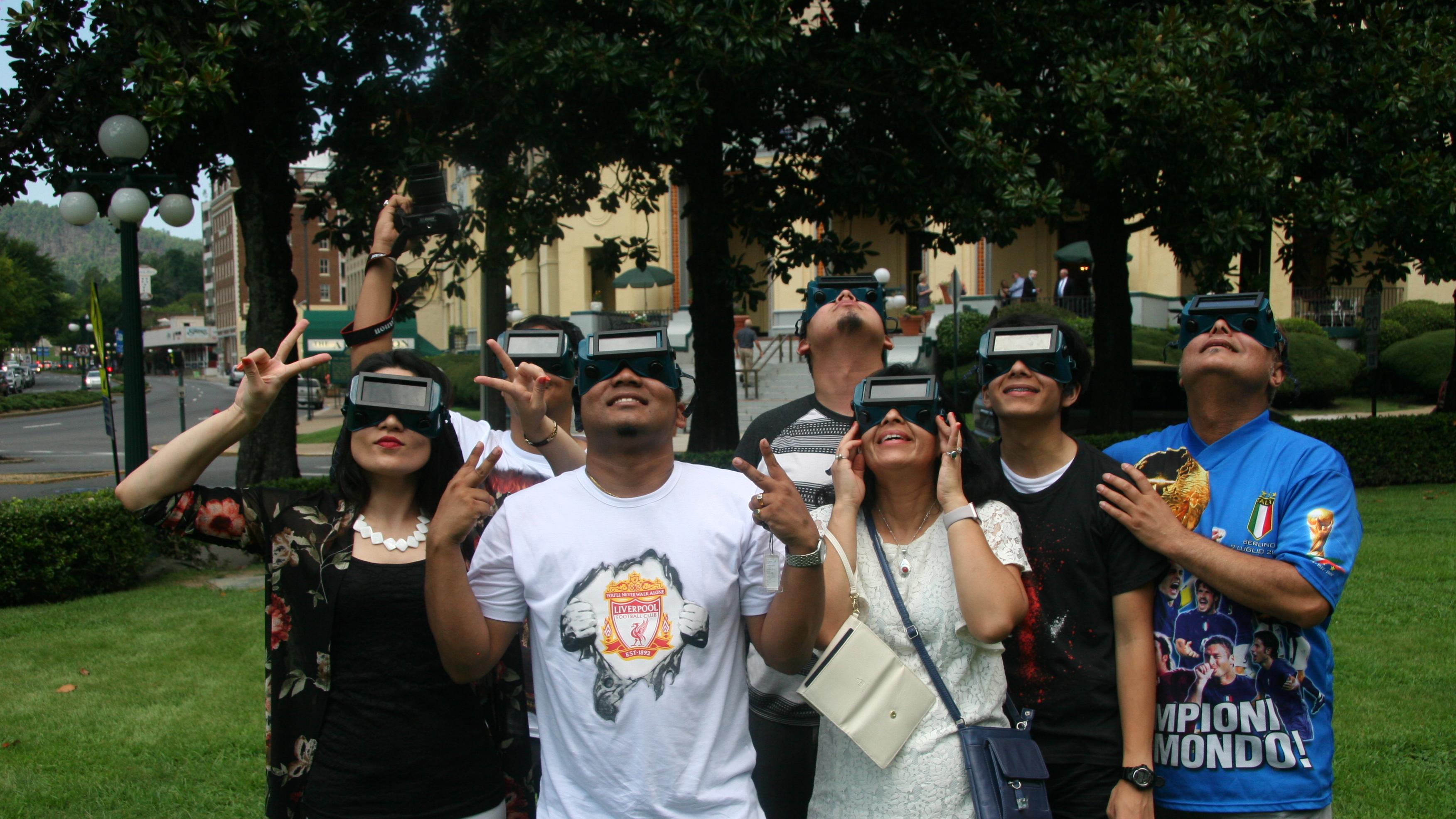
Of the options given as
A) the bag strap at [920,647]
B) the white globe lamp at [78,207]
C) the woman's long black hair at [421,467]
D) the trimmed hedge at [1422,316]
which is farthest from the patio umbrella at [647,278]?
the bag strap at [920,647]

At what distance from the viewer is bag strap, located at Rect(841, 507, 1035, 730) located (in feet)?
8.79

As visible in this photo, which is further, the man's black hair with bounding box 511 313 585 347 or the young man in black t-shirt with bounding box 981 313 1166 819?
the man's black hair with bounding box 511 313 585 347

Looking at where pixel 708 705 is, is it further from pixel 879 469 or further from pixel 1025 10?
pixel 1025 10

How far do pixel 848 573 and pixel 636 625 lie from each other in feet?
1.86

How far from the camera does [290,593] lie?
2809 millimetres

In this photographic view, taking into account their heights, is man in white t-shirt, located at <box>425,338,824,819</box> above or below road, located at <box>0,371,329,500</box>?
above

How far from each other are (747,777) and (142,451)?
31.0 feet

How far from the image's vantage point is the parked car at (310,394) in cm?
3472

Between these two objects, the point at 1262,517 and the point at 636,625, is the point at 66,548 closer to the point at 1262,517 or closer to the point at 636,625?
the point at 636,625

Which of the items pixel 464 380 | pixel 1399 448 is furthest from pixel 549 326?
pixel 464 380

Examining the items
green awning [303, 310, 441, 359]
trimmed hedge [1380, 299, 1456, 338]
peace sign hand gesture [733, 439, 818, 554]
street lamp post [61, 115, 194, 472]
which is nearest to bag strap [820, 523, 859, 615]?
peace sign hand gesture [733, 439, 818, 554]

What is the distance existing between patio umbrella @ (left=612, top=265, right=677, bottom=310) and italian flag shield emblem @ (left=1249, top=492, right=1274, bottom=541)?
33346 mm

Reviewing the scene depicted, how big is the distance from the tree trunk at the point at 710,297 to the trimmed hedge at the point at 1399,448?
7.68m

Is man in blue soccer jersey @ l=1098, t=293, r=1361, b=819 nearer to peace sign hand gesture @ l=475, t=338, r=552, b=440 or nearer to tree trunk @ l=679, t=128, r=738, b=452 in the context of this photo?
peace sign hand gesture @ l=475, t=338, r=552, b=440
